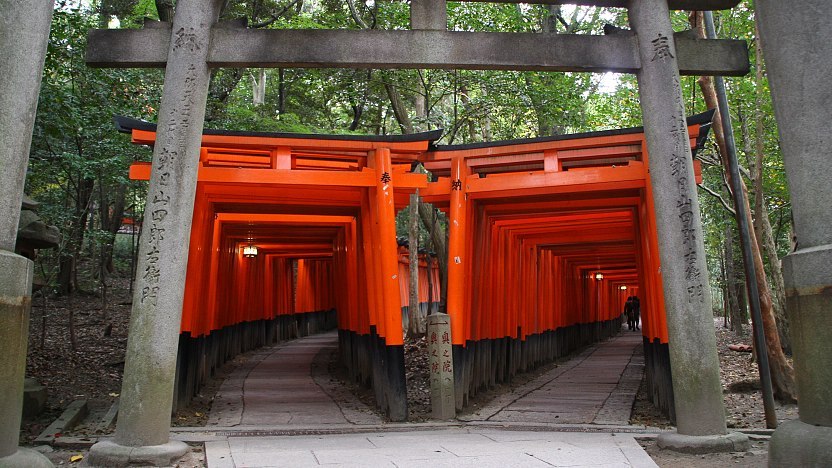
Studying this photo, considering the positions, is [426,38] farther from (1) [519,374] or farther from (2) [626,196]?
(1) [519,374]

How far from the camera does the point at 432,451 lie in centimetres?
606

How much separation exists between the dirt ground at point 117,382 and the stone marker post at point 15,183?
1.90 meters

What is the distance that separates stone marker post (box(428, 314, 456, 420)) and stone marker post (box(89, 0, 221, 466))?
11.9 feet

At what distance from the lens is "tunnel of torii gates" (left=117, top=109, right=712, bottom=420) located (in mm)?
8805

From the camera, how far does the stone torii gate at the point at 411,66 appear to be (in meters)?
5.75

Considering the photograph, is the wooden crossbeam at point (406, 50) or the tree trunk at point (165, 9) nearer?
the wooden crossbeam at point (406, 50)

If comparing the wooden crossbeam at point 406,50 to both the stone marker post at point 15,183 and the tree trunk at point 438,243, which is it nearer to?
the stone marker post at point 15,183

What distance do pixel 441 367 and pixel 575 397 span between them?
12.3 feet

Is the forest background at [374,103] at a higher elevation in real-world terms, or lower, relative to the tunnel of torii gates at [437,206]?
higher

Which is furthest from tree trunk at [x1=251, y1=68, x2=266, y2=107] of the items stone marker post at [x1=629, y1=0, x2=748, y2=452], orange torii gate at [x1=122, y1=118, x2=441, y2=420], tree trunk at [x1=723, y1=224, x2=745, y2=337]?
stone marker post at [x1=629, y1=0, x2=748, y2=452]

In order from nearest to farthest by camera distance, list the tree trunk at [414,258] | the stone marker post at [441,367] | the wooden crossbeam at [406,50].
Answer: the wooden crossbeam at [406,50], the stone marker post at [441,367], the tree trunk at [414,258]

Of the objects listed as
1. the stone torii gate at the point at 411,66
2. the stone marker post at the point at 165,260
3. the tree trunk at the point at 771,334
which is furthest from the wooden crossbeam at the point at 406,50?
the tree trunk at the point at 771,334

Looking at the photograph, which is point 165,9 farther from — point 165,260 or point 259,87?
point 259,87

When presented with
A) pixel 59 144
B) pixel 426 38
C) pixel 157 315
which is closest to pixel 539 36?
pixel 426 38
